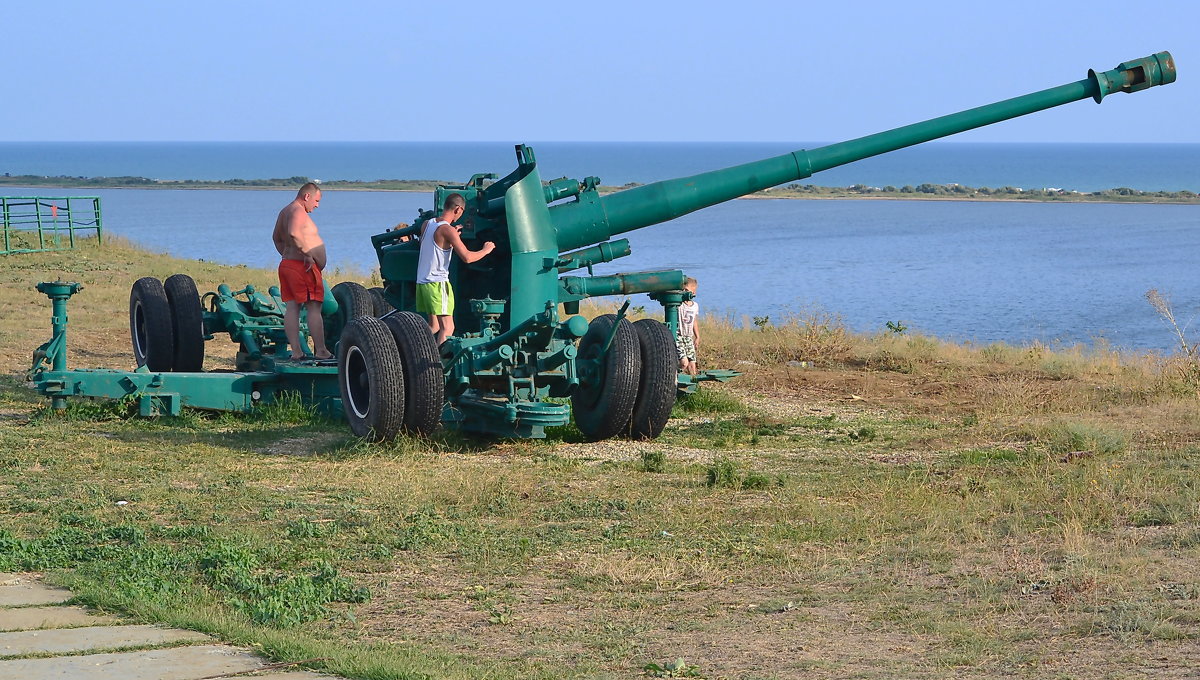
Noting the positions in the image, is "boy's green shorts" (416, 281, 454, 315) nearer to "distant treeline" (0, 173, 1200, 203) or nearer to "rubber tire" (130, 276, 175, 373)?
"rubber tire" (130, 276, 175, 373)

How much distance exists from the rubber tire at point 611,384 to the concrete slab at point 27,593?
4.89 metres


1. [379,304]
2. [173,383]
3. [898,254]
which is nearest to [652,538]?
[173,383]

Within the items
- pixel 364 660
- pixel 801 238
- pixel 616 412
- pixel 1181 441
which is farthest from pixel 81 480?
pixel 801 238

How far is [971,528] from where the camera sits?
8102 millimetres

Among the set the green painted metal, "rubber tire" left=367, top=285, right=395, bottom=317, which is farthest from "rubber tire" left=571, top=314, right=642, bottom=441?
"rubber tire" left=367, top=285, right=395, bottom=317

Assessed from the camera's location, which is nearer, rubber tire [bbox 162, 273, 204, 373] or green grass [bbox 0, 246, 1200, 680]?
green grass [bbox 0, 246, 1200, 680]

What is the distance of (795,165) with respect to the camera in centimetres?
1245

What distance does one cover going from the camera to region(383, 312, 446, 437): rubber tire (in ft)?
34.2

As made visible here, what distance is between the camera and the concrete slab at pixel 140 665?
17.6 ft

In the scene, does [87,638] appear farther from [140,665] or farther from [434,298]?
[434,298]

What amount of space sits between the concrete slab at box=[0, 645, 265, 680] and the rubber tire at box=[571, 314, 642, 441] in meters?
5.49

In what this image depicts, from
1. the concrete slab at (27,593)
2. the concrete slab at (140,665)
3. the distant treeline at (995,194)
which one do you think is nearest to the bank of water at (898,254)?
the distant treeline at (995,194)

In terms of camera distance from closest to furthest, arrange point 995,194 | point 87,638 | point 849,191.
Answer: point 87,638, point 995,194, point 849,191

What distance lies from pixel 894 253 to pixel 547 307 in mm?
37392
